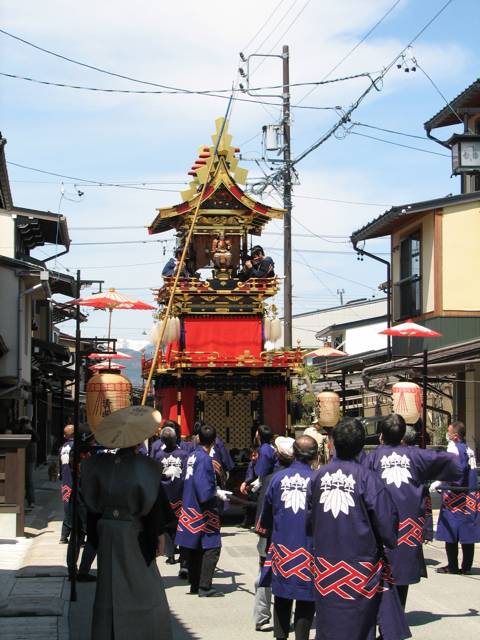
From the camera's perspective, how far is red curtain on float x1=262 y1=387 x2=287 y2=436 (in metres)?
16.0

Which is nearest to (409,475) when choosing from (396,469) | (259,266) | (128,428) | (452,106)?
(396,469)

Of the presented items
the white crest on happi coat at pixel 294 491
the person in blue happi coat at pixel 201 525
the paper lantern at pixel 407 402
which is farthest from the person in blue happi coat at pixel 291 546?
the paper lantern at pixel 407 402

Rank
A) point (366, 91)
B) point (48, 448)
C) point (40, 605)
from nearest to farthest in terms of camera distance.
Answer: point (40, 605) → point (366, 91) → point (48, 448)

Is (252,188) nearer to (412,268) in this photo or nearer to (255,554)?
(412,268)

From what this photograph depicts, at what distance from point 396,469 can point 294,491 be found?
52.9 inches

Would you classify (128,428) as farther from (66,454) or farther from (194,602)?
(66,454)

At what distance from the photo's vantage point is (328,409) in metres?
15.4

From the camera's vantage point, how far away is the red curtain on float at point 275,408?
52.5 feet

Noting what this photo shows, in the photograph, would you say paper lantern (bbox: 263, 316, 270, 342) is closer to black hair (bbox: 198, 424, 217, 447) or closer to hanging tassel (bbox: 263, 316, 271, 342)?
hanging tassel (bbox: 263, 316, 271, 342)

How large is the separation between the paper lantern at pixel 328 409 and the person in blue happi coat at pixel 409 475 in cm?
831

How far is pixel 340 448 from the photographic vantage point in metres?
5.22

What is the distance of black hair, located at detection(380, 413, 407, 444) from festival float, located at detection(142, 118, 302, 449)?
8212 millimetres

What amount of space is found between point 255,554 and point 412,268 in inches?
385

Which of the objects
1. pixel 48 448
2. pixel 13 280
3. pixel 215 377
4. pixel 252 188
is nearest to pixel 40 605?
pixel 215 377
